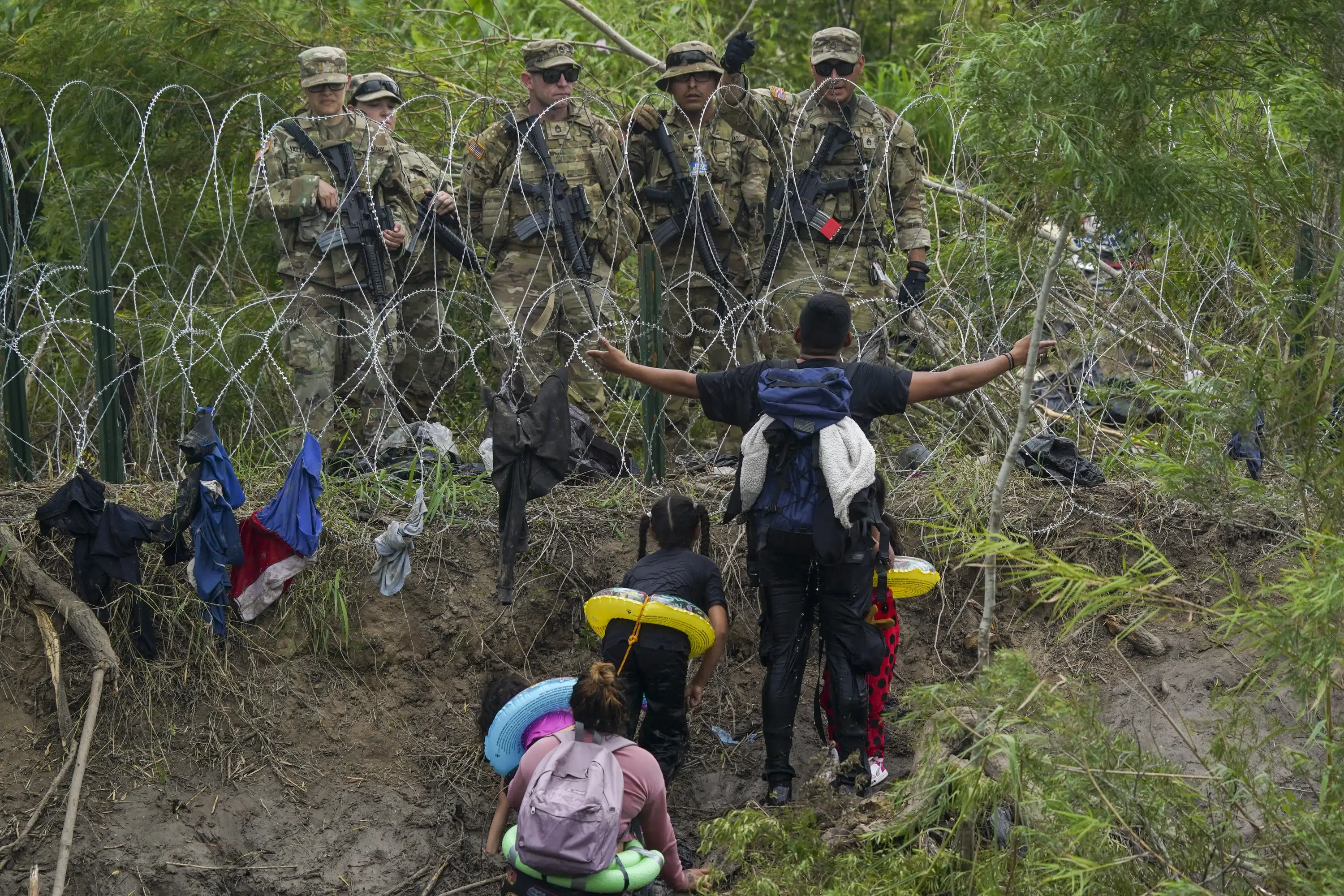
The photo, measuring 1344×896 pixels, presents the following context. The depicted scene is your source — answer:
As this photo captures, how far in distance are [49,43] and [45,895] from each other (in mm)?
4336

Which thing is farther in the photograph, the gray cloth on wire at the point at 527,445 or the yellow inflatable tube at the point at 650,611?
the gray cloth on wire at the point at 527,445

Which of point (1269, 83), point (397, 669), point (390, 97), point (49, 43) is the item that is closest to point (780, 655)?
point (397, 669)

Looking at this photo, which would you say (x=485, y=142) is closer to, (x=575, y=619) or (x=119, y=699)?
(x=575, y=619)

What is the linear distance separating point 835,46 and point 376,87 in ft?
6.71

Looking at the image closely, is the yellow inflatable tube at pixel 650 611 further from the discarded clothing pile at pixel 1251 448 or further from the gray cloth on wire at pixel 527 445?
the discarded clothing pile at pixel 1251 448

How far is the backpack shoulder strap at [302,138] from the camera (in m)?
6.36

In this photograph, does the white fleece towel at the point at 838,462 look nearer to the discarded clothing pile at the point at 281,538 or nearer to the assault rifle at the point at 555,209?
the discarded clothing pile at the point at 281,538

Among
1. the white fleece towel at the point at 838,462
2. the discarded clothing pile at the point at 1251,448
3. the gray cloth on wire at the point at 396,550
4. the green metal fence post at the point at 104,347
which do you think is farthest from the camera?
the green metal fence post at the point at 104,347

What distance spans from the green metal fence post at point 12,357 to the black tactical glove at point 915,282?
3.47 metres

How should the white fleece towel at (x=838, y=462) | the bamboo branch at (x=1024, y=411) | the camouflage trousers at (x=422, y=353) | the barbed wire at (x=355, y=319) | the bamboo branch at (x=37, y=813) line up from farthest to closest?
the camouflage trousers at (x=422, y=353)
the barbed wire at (x=355, y=319)
the bamboo branch at (x=37, y=813)
the white fleece towel at (x=838, y=462)
the bamboo branch at (x=1024, y=411)

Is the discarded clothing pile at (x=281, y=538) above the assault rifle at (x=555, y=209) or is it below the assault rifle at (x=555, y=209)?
below

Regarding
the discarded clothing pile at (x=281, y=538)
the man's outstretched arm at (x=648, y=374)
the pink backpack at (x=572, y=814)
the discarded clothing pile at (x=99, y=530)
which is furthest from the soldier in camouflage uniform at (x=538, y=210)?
the pink backpack at (x=572, y=814)

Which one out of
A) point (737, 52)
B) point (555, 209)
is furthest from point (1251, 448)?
point (555, 209)

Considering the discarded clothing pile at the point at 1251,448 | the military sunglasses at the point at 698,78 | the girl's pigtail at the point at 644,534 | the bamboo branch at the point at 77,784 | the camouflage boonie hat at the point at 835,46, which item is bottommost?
the bamboo branch at the point at 77,784
